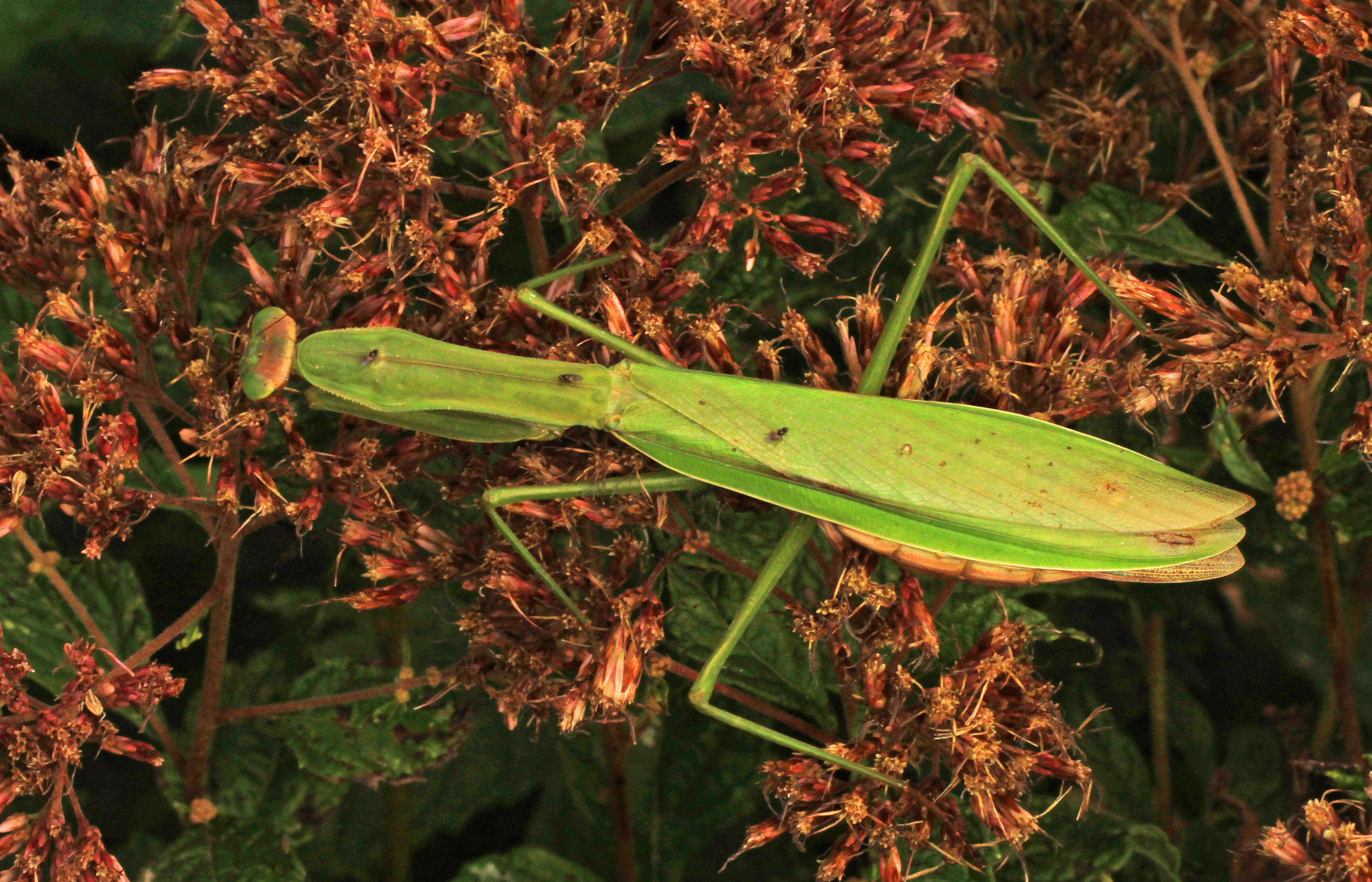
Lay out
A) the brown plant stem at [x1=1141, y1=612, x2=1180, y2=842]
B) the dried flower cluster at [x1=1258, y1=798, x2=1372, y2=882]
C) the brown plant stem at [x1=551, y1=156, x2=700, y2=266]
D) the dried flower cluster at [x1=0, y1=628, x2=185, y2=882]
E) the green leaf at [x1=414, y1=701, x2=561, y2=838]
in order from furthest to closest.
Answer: the green leaf at [x1=414, y1=701, x2=561, y2=838] < the brown plant stem at [x1=1141, y1=612, x2=1180, y2=842] < the brown plant stem at [x1=551, y1=156, x2=700, y2=266] < the dried flower cluster at [x1=0, y1=628, x2=185, y2=882] < the dried flower cluster at [x1=1258, y1=798, x2=1372, y2=882]

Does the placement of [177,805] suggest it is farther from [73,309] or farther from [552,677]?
[73,309]

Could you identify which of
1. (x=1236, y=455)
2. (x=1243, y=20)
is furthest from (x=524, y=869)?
(x=1243, y=20)

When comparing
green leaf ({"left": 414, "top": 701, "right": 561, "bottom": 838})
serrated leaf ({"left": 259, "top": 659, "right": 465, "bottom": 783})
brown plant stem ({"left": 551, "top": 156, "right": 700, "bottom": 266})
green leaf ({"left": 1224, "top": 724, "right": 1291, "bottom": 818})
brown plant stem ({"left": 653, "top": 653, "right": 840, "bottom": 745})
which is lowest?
green leaf ({"left": 414, "top": 701, "right": 561, "bottom": 838})

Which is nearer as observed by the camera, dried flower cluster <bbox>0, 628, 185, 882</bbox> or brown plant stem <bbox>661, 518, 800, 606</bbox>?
dried flower cluster <bbox>0, 628, 185, 882</bbox>

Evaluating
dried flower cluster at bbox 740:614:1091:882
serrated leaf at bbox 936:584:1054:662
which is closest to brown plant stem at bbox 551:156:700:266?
dried flower cluster at bbox 740:614:1091:882

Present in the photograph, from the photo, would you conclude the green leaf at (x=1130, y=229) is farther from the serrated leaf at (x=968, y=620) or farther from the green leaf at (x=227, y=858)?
the green leaf at (x=227, y=858)

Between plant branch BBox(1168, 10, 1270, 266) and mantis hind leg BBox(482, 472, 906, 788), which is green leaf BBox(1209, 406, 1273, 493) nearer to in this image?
plant branch BBox(1168, 10, 1270, 266)

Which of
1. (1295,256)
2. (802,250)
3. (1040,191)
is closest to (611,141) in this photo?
(802,250)

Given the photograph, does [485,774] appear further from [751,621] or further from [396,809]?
[751,621]

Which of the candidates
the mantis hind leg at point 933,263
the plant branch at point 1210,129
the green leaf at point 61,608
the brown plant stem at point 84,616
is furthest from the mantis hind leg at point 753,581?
the plant branch at point 1210,129
